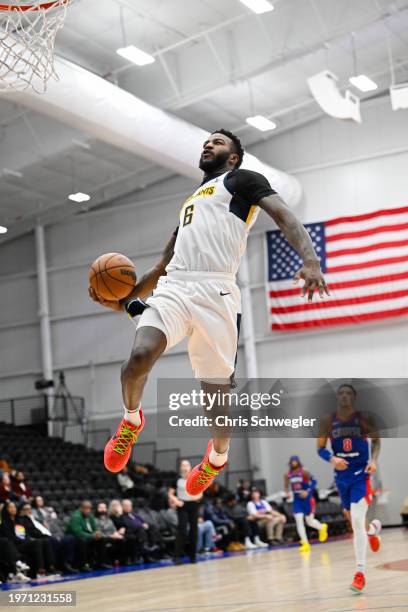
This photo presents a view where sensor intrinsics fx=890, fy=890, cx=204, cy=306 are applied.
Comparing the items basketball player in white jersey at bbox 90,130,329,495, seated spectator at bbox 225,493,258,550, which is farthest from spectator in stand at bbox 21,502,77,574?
basketball player in white jersey at bbox 90,130,329,495

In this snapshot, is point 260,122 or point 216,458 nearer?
point 216,458

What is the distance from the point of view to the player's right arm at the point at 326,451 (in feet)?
28.7

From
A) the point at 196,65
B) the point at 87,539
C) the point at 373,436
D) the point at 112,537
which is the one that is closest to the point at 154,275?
the point at 373,436

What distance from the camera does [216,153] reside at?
5312 mm

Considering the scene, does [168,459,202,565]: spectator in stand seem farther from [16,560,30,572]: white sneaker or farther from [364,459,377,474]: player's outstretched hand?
[364,459,377,474]: player's outstretched hand

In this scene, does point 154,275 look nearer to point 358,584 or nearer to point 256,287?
point 358,584

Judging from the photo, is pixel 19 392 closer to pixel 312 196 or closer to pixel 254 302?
pixel 254 302

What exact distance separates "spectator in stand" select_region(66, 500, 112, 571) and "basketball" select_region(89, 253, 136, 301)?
977 centimetres

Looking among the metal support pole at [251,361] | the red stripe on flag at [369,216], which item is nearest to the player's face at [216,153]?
the red stripe on flag at [369,216]

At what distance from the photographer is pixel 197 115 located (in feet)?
75.1

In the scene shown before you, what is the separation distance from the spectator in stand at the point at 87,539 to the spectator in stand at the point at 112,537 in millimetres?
266

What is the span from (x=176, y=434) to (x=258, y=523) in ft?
46.0

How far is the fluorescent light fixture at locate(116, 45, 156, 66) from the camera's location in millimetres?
17344

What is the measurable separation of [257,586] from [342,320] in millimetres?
14627
